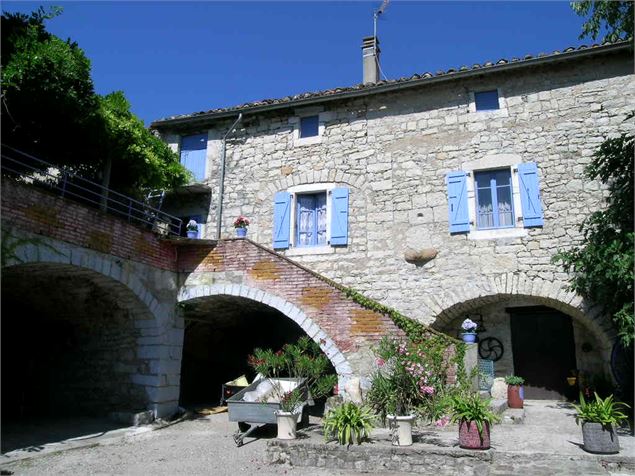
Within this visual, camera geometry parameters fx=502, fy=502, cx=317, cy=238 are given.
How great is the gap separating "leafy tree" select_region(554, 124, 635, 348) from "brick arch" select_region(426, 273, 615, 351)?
0.95 feet

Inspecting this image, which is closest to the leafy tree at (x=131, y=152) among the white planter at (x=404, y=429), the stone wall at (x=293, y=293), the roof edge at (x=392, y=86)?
the roof edge at (x=392, y=86)

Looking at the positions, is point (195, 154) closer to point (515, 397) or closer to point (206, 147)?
point (206, 147)

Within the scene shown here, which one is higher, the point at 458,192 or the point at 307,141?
the point at 307,141

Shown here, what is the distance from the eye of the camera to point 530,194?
1002cm

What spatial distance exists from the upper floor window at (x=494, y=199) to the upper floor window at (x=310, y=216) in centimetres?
241

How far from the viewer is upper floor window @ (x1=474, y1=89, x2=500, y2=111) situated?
431 inches

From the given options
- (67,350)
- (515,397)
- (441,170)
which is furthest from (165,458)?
(441,170)

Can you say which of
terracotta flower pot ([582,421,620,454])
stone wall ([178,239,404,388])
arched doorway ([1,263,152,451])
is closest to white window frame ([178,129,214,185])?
stone wall ([178,239,404,388])

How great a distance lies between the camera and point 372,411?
7195 millimetres

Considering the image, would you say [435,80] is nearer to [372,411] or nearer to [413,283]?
[413,283]

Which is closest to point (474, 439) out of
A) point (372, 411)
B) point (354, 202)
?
point (372, 411)

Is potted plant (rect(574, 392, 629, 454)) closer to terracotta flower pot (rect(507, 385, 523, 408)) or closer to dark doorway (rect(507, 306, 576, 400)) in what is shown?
terracotta flower pot (rect(507, 385, 523, 408))

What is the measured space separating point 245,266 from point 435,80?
19.1ft

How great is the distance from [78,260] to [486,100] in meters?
8.78
